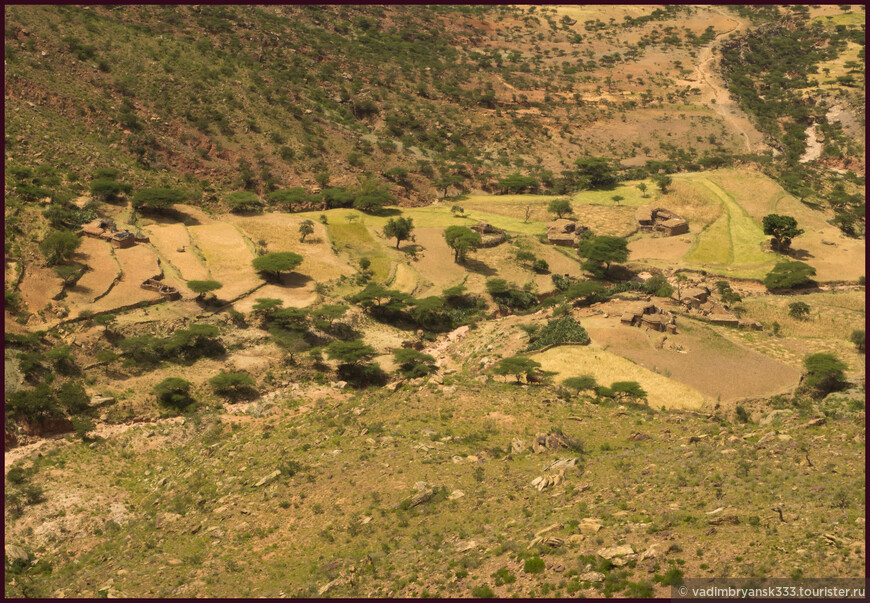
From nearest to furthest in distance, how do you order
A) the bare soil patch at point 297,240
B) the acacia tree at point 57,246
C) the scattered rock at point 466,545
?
the scattered rock at point 466,545 → the acacia tree at point 57,246 → the bare soil patch at point 297,240

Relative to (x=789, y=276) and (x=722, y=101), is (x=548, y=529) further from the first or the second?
(x=722, y=101)

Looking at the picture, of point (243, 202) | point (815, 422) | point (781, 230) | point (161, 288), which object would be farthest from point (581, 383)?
point (243, 202)

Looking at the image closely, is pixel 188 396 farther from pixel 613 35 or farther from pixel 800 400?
pixel 613 35

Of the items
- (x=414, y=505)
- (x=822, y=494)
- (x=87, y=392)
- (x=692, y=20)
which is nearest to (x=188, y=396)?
(x=87, y=392)

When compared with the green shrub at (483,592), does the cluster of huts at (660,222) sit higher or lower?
lower

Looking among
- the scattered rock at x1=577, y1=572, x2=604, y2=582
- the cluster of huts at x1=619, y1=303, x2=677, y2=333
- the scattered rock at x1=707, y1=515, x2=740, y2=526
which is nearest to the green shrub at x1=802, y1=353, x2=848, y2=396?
the cluster of huts at x1=619, y1=303, x2=677, y2=333

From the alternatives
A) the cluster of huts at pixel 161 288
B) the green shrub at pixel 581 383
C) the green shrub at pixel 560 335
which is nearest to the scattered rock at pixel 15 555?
the cluster of huts at pixel 161 288

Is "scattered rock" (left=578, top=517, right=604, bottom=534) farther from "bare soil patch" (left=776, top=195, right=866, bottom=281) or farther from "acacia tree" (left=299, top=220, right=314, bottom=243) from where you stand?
"bare soil patch" (left=776, top=195, right=866, bottom=281)

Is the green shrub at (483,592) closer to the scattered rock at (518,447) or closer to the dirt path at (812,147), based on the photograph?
the scattered rock at (518,447)
